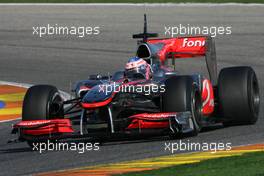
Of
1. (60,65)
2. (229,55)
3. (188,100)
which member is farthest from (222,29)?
(188,100)

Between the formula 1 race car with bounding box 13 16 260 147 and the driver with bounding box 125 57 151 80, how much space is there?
45mm

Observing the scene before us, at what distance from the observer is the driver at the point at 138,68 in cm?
1435

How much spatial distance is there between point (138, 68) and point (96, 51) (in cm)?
1089

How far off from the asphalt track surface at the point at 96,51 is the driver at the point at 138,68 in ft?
3.94

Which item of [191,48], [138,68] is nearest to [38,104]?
[138,68]

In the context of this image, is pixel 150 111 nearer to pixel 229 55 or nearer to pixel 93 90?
pixel 93 90

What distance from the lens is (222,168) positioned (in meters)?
10.3

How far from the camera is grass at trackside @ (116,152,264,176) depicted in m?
9.93

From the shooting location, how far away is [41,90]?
1383 cm

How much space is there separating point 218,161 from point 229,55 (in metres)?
12.9

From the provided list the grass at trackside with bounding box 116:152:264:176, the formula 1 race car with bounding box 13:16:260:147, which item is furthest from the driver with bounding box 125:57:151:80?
the grass at trackside with bounding box 116:152:264:176

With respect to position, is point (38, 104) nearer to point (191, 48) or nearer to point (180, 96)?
point (180, 96)

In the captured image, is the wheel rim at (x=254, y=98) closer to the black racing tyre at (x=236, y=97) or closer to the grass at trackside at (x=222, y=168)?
the black racing tyre at (x=236, y=97)

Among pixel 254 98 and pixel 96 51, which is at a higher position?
pixel 96 51
